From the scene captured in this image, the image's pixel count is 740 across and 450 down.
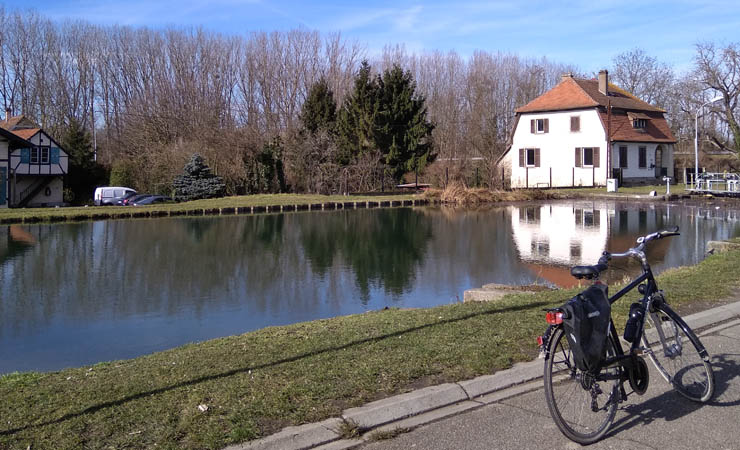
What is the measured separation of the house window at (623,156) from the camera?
52469 mm

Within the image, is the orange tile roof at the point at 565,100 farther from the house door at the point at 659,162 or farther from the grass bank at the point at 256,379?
the grass bank at the point at 256,379

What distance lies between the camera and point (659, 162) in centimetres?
5666

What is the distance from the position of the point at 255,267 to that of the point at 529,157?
39.4 meters

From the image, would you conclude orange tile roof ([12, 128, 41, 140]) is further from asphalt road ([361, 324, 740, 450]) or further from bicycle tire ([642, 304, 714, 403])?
bicycle tire ([642, 304, 714, 403])

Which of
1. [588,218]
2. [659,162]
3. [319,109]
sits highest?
[319,109]

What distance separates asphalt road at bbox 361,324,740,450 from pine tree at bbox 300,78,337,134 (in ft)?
165

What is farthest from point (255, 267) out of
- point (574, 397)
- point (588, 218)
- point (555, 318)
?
point (588, 218)

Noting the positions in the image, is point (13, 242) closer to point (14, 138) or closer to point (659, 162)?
point (14, 138)

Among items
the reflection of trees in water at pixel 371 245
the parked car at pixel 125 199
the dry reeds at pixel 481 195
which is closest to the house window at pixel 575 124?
the dry reeds at pixel 481 195

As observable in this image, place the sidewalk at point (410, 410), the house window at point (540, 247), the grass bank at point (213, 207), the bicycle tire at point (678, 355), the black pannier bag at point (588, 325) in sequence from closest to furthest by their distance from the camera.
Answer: the black pannier bag at point (588, 325)
the sidewalk at point (410, 410)
the bicycle tire at point (678, 355)
the house window at point (540, 247)
the grass bank at point (213, 207)

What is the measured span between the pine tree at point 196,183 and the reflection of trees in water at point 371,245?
14.3 metres

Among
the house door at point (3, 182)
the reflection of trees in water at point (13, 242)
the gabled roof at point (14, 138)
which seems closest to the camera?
the reflection of trees in water at point (13, 242)

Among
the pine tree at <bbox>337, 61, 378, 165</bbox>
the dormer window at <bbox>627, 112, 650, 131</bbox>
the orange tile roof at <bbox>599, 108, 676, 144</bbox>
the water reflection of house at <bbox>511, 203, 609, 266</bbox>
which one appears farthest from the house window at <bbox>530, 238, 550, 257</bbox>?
the dormer window at <bbox>627, 112, 650, 131</bbox>

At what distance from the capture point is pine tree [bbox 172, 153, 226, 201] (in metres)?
49.4
